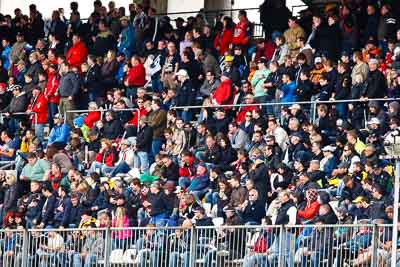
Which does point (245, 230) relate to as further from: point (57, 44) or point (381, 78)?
point (57, 44)

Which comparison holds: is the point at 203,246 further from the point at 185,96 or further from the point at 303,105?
the point at 185,96

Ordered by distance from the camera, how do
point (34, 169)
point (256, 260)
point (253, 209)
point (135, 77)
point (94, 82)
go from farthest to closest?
1. point (94, 82)
2. point (135, 77)
3. point (34, 169)
4. point (253, 209)
5. point (256, 260)

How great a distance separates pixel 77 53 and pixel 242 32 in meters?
3.62

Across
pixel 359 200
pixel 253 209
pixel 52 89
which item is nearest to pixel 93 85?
pixel 52 89

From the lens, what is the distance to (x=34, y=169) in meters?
34.1

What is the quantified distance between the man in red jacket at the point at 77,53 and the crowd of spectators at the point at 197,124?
0.13 feet

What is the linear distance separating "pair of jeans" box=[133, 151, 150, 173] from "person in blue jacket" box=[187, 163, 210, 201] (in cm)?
197

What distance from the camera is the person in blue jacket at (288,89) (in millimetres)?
32750

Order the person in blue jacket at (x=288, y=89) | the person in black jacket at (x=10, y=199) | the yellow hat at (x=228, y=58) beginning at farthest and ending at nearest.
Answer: the yellow hat at (x=228, y=58), the person in black jacket at (x=10, y=199), the person in blue jacket at (x=288, y=89)

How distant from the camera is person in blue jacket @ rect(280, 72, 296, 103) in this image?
3275 centimetres

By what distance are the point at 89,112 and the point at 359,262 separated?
10.5 metres

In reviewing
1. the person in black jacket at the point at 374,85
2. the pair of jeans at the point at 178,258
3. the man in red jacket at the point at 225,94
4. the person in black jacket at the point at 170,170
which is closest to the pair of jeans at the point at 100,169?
the person in black jacket at the point at 170,170

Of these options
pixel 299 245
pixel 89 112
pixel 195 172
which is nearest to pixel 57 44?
pixel 89 112

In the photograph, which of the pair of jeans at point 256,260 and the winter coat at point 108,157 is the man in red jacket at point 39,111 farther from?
the pair of jeans at point 256,260
